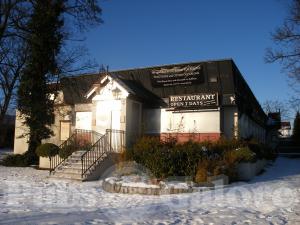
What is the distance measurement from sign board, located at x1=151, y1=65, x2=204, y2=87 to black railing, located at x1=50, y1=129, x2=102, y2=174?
5.09 metres

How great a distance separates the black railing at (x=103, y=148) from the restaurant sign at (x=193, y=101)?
3.67 m

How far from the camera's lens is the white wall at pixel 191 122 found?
20.2 m

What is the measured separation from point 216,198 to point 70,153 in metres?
9.82

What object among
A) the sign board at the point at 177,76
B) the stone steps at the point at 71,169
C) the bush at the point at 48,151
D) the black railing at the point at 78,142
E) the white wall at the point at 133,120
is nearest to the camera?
the stone steps at the point at 71,169

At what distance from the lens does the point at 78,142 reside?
61.9ft

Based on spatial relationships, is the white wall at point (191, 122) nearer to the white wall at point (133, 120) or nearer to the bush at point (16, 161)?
the white wall at point (133, 120)

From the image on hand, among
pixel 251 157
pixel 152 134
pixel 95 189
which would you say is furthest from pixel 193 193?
pixel 152 134

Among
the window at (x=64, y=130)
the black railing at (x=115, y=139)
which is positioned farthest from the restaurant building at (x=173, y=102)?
the window at (x=64, y=130)

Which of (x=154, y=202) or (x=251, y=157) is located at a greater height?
(x=251, y=157)

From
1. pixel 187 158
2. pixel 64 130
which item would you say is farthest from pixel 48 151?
pixel 187 158

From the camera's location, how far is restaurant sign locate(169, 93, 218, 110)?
20.0 m

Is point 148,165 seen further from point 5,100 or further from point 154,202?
point 5,100

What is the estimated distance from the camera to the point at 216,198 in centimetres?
1057

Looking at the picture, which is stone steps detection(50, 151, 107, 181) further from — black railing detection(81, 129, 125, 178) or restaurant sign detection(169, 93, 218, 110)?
restaurant sign detection(169, 93, 218, 110)
